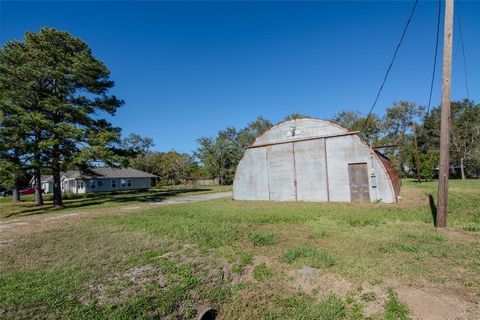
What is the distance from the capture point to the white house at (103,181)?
3975 centimetres

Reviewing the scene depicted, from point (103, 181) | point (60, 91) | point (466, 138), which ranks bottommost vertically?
point (103, 181)

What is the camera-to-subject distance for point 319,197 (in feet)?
51.8

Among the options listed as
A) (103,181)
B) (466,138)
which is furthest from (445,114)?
(103,181)

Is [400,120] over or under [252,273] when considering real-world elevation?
over

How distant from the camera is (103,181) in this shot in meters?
41.3

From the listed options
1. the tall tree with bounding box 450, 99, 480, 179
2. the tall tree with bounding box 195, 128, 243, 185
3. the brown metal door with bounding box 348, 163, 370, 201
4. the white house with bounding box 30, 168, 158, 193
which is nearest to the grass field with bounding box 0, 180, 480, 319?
the brown metal door with bounding box 348, 163, 370, 201

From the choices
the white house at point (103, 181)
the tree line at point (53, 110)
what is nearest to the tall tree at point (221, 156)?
the white house at point (103, 181)

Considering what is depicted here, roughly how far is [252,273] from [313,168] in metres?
12.0

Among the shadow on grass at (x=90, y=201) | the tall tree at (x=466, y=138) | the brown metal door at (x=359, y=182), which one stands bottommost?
the shadow on grass at (x=90, y=201)

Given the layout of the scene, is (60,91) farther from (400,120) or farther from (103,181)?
(400,120)

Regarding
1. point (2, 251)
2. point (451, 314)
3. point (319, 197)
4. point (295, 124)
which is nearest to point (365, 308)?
point (451, 314)

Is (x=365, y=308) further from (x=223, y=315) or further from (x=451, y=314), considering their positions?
(x=223, y=315)

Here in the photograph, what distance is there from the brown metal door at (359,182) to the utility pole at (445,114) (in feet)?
21.7

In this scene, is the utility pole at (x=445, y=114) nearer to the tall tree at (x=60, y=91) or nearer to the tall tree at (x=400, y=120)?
the tall tree at (x=60, y=91)
